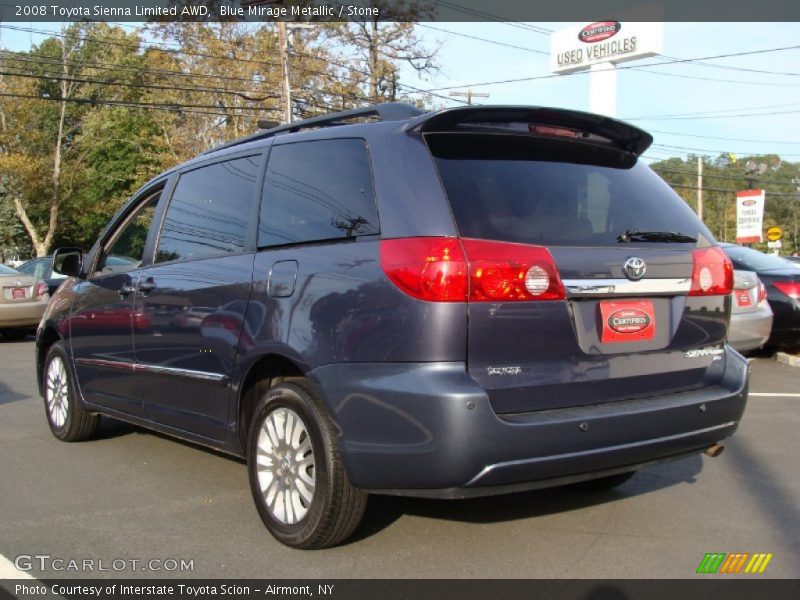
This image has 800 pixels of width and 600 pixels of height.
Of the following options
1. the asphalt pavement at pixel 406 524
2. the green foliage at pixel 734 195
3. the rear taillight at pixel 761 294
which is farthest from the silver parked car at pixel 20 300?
the green foliage at pixel 734 195

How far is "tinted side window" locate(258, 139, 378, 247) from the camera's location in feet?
12.0

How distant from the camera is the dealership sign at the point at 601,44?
124 feet

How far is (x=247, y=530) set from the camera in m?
4.13

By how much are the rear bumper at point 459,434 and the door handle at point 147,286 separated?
71.3 inches

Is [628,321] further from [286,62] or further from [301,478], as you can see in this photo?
[286,62]

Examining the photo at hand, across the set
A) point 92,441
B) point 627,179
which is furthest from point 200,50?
point 627,179

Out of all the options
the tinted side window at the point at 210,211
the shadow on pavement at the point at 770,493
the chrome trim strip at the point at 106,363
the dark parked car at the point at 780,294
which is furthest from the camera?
the dark parked car at the point at 780,294

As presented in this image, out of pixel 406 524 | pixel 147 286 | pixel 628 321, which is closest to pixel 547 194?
pixel 628 321

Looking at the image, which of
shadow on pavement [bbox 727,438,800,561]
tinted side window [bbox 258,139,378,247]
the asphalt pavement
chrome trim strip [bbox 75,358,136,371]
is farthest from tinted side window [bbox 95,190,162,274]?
shadow on pavement [bbox 727,438,800,561]

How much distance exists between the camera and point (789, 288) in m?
9.94

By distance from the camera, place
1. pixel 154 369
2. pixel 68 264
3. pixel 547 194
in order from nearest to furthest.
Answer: pixel 547 194 → pixel 154 369 → pixel 68 264

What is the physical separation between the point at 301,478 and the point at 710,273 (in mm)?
2155

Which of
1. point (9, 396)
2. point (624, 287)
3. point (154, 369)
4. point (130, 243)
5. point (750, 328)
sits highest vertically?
point (130, 243)

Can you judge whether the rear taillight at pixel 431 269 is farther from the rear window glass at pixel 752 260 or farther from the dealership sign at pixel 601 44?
the dealership sign at pixel 601 44
